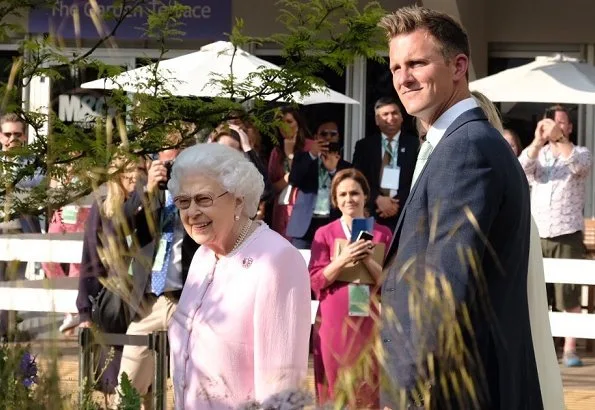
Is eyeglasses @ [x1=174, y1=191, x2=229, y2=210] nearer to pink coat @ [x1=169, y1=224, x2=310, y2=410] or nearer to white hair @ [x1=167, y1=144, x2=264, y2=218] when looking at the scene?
white hair @ [x1=167, y1=144, x2=264, y2=218]

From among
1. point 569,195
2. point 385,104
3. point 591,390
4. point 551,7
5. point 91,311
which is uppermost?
point 551,7

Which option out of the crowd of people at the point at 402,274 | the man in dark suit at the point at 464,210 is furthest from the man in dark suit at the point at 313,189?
the man in dark suit at the point at 464,210

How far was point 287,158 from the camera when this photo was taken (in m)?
11.6

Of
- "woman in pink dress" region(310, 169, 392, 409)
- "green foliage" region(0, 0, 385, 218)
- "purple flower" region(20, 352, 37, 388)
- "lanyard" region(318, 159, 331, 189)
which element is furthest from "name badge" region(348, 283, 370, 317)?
"purple flower" region(20, 352, 37, 388)

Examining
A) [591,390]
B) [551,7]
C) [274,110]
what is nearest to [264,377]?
[274,110]

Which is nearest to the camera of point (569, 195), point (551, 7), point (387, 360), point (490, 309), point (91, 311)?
point (387, 360)

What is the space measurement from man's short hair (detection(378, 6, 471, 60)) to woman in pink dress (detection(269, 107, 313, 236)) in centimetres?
766

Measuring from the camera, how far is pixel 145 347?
21.9 feet

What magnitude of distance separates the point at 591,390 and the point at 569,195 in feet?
7.22

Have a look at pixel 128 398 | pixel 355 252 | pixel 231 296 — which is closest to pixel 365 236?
pixel 355 252

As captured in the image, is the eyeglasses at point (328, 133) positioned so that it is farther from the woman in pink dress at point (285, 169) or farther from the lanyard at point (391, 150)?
the lanyard at point (391, 150)

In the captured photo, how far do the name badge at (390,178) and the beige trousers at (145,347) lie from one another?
459cm

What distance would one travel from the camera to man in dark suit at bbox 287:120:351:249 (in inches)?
426

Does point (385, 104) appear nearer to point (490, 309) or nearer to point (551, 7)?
point (551, 7)
